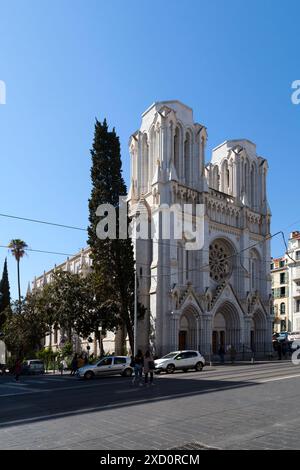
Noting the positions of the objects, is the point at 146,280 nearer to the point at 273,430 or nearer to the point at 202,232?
the point at 202,232

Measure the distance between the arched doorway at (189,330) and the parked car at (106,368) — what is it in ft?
44.7

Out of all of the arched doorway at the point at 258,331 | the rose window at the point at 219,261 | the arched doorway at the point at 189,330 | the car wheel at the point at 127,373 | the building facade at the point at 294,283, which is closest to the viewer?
the car wheel at the point at 127,373

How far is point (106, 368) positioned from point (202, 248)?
1877 centimetres

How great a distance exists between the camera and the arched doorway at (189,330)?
4317 cm

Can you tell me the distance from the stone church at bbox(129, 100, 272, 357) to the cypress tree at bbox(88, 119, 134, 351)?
11.6 ft

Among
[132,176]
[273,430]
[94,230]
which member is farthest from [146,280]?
[273,430]

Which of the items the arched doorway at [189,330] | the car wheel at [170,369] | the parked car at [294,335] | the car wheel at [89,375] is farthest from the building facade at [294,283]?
the car wheel at [89,375]

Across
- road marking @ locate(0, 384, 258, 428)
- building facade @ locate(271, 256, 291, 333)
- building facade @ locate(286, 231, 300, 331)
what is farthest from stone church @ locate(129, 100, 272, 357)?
road marking @ locate(0, 384, 258, 428)

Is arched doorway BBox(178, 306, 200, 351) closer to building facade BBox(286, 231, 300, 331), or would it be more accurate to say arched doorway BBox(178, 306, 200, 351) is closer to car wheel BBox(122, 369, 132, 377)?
car wheel BBox(122, 369, 132, 377)

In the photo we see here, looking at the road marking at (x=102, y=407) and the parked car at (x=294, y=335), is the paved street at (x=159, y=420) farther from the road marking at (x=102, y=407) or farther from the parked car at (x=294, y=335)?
the parked car at (x=294, y=335)

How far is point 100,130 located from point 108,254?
1080 centimetres

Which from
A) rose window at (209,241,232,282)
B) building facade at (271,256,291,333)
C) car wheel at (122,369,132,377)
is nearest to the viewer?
car wheel at (122,369,132,377)

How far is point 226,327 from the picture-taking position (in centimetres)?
4831

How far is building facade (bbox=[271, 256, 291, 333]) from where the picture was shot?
73.9m
